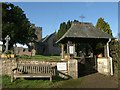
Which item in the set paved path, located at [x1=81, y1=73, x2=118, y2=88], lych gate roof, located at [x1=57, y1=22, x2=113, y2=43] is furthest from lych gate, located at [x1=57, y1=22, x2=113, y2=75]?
paved path, located at [x1=81, y1=73, x2=118, y2=88]

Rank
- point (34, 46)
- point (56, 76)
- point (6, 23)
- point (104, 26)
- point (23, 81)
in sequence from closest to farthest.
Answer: point (23, 81) → point (56, 76) → point (104, 26) → point (6, 23) → point (34, 46)

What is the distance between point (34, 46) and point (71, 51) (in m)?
34.6

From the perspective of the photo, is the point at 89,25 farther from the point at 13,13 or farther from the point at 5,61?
the point at 13,13

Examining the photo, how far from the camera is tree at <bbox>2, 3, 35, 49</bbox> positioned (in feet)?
103

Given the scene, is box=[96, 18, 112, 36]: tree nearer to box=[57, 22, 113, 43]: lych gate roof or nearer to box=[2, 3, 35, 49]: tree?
box=[57, 22, 113, 43]: lych gate roof

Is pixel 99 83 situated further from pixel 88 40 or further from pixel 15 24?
pixel 15 24

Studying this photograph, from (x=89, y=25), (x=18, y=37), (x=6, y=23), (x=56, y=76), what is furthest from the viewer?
(x=18, y=37)

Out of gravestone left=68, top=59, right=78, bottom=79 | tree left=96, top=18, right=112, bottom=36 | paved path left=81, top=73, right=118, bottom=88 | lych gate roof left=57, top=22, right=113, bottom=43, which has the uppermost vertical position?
tree left=96, top=18, right=112, bottom=36

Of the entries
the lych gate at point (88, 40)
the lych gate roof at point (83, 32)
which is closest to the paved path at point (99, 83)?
the lych gate at point (88, 40)

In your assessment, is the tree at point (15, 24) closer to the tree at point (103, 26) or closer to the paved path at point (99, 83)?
the tree at point (103, 26)

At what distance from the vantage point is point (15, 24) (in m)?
33.6

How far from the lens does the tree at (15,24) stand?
31452mm

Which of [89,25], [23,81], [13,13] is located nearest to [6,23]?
[13,13]

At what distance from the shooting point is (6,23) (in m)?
31.7
